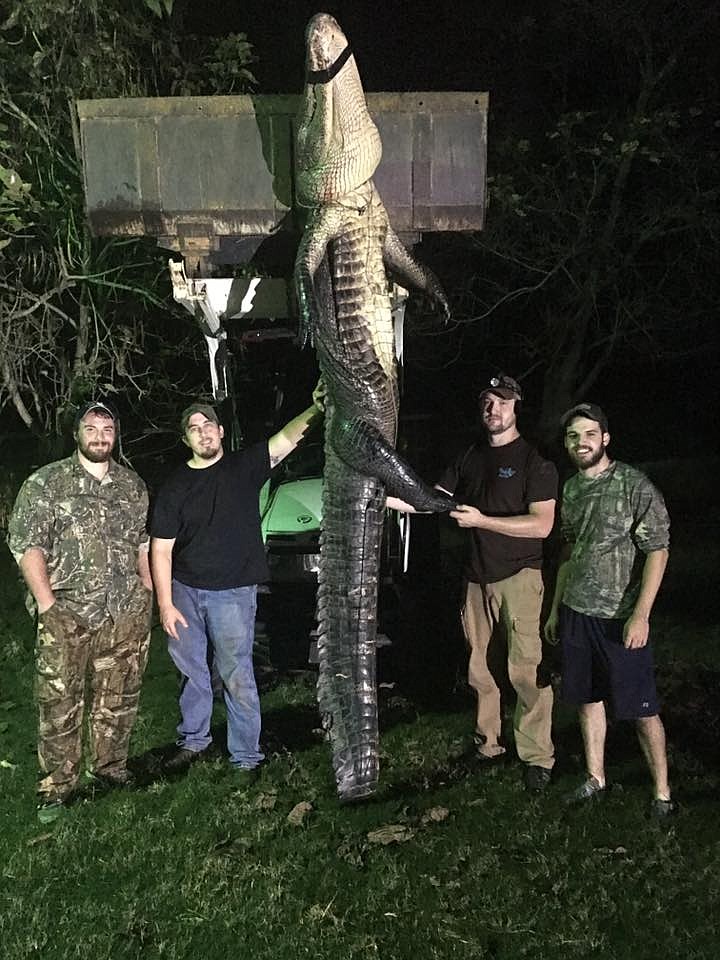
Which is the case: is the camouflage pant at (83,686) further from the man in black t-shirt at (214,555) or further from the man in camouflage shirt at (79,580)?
the man in black t-shirt at (214,555)

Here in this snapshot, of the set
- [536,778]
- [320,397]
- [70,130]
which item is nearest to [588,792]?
[536,778]

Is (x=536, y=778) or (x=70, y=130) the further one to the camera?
(x=70, y=130)

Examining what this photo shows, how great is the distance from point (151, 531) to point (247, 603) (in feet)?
2.00

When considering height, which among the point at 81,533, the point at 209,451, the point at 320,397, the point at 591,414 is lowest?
the point at 81,533

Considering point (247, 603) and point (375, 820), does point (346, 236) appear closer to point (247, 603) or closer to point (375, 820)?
point (247, 603)

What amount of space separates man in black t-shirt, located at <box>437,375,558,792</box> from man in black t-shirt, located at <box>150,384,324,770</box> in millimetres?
1041

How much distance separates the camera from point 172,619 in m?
4.07

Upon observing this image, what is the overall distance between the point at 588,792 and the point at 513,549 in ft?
4.02

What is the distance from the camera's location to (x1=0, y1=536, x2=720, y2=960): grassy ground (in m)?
3.02

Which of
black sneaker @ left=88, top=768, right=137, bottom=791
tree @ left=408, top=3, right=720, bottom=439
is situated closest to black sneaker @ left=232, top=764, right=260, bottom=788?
black sneaker @ left=88, top=768, right=137, bottom=791

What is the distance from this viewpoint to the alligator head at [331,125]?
2941mm

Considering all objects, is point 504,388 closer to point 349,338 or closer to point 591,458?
point 591,458

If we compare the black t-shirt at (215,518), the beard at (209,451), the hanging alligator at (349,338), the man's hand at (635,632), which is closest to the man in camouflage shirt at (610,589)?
the man's hand at (635,632)

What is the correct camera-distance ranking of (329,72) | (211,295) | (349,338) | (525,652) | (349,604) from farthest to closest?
1. (211,295)
2. (525,652)
3. (349,604)
4. (349,338)
5. (329,72)
